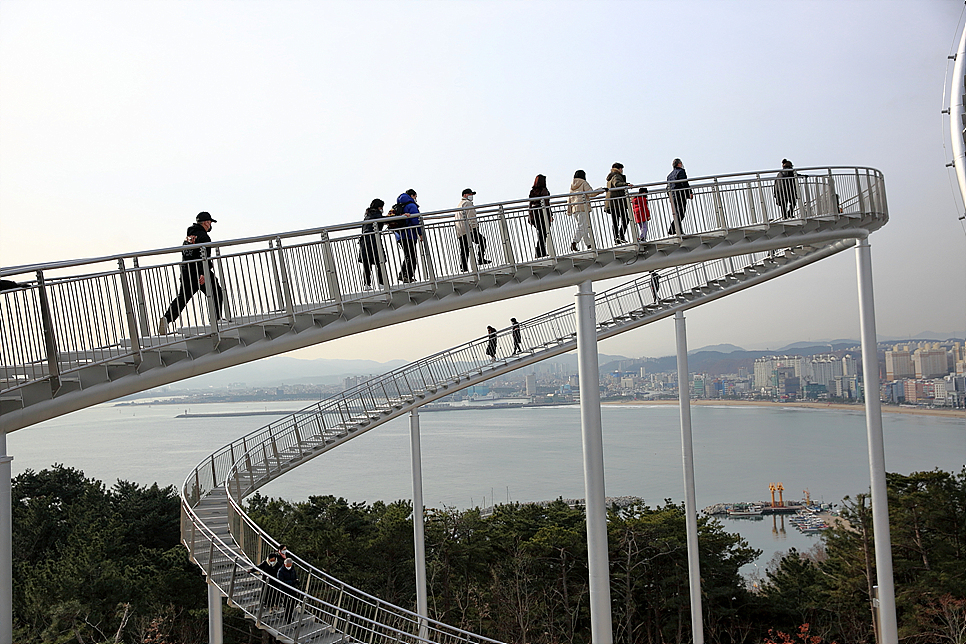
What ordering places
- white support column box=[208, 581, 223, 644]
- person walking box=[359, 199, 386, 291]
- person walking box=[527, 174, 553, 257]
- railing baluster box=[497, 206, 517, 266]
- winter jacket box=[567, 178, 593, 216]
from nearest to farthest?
person walking box=[359, 199, 386, 291] < railing baluster box=[497, 206, 517, 266] < person walking box=[527, 174, 553, 257] < winter jacket box=[567, 178, 593, 216] < white support column box=[208, 581, 223, 644]

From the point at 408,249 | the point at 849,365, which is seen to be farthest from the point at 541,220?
the point at 849,365

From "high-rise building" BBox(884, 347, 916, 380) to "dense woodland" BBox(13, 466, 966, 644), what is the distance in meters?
15.4

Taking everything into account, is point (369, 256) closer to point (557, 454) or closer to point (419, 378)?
point (419, 378)

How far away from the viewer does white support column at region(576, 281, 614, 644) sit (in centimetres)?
1069

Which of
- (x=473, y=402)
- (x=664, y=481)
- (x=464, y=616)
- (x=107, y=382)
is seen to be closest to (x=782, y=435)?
(x=664, y=481)

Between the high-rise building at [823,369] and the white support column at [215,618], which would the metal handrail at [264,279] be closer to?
the white support column at [215,618]

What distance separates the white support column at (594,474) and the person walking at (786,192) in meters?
4.58

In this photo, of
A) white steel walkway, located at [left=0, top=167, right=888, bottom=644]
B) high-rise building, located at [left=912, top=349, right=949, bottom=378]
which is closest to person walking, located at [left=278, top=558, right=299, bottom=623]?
white steel walkway, located at [left=0, top=167, right=888, bottom=644]

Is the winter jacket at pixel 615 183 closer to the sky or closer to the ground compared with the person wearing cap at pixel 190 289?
closer to the sky

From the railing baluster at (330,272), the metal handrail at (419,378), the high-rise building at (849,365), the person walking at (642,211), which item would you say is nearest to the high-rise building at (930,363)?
the high-rise building at (849,365)

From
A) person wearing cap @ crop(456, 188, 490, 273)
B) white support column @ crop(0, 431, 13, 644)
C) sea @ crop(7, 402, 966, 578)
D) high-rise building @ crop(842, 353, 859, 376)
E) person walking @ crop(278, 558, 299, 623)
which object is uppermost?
person wearing cap @ crop(456, 188, 490, 273)

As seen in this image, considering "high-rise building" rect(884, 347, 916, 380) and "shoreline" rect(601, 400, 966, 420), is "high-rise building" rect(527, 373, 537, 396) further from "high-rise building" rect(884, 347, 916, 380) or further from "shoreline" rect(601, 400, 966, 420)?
"high-rise building" rect(884, 347, 916, 380)

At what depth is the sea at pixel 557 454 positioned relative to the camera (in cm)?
3994

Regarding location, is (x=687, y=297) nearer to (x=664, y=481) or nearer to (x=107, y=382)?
(x=107, y=382)
